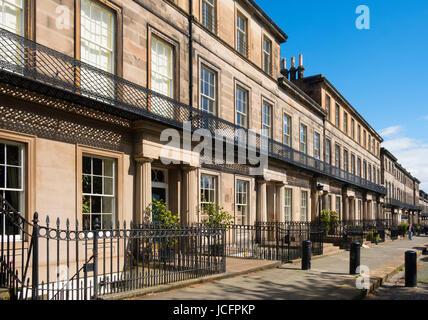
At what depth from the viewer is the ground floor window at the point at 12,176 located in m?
8.07

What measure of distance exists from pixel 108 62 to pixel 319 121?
774 inches

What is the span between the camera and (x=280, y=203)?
20.3 meters

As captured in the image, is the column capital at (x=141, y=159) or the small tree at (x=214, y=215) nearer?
the column capital at (x=141, y=159)

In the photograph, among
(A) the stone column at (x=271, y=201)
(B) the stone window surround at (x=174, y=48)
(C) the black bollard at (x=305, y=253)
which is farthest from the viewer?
(A) the stone column at (x=271, y=201)

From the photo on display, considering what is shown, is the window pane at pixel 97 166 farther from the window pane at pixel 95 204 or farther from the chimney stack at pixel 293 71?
the chimney stack at pixel 293 71

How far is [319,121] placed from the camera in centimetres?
2769

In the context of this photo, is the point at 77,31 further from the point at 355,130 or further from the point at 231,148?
the point at 355,130

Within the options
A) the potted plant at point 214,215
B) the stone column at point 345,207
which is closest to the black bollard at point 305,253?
the potted plant at point 214,215

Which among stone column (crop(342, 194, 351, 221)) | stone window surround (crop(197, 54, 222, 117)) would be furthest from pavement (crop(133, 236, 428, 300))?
stone column (crop(342, 194, 351, 221))

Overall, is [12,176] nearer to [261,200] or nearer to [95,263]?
[95,263]

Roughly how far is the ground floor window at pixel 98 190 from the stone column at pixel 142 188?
2.35 ft

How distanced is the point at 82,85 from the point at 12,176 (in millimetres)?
2618

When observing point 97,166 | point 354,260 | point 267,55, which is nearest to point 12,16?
point 97,166
